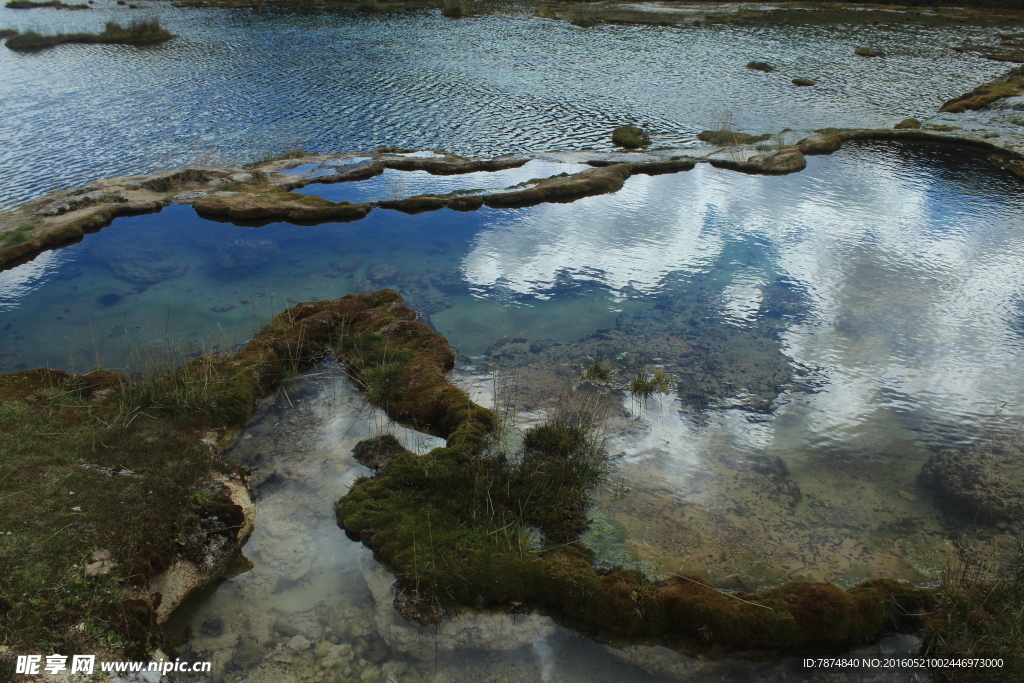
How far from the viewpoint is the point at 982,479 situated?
9.01 m

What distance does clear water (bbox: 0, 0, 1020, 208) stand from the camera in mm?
23312

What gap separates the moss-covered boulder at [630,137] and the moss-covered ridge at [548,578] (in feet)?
57.9

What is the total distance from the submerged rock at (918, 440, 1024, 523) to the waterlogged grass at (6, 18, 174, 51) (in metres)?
45.6

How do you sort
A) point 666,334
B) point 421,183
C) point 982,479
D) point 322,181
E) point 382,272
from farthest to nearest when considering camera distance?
point 421,183 < point 322,181 < point 382,272 < point 666,334 < point 982,479

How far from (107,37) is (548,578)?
4697cm

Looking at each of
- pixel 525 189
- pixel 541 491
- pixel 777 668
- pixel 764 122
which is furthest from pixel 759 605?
pixel 764 122

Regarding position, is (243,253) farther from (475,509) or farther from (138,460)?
(475,509)

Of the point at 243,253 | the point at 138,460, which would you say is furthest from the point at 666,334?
the point at 243,253

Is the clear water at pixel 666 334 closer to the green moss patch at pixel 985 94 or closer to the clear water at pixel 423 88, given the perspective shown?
the clear water at pixel 423 88

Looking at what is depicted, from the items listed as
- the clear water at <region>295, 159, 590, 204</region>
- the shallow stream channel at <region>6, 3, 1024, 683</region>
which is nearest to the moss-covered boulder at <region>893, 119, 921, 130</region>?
the shallow stream channel at <region>6, 3, 1024, 683</region>

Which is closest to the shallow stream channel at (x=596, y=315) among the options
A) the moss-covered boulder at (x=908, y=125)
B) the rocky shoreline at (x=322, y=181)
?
the rocky shoreline at (x=322, y=181)
